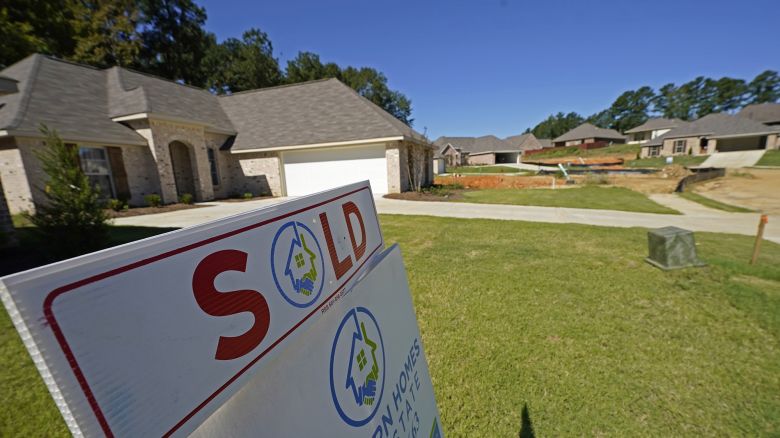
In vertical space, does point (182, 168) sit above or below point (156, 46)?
below

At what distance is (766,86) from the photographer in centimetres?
7469

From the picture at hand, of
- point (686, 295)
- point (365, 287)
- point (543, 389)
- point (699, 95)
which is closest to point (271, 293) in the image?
point (365, 287)

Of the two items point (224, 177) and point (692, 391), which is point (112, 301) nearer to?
point (692, 391)

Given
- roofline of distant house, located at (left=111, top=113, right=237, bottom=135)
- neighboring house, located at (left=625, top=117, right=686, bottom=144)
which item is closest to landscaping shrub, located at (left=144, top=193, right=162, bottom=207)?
roofline of distant house, located at (left=111, top=113, right=237, bottom=135)

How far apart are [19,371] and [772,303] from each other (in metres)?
9.46

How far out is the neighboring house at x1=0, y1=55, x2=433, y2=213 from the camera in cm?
1111

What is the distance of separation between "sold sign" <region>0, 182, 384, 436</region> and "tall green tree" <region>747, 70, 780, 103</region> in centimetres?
12297

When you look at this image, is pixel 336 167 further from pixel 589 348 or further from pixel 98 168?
pixel 589 348

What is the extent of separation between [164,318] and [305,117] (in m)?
19.2

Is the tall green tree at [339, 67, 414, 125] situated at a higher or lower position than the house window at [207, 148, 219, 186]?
higher

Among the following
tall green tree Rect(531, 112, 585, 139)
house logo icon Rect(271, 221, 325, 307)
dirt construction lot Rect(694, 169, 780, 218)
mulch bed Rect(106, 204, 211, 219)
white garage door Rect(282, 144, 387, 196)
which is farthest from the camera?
tall green tree Rect(531, 112, 585, 139)

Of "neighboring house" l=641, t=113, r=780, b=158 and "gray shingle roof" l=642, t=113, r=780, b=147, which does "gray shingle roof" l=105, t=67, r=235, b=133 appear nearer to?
"neighboring house" l=641, t=113, r=780, b=158

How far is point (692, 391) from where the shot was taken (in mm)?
2967

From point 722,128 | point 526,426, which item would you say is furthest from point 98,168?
point 722,128
